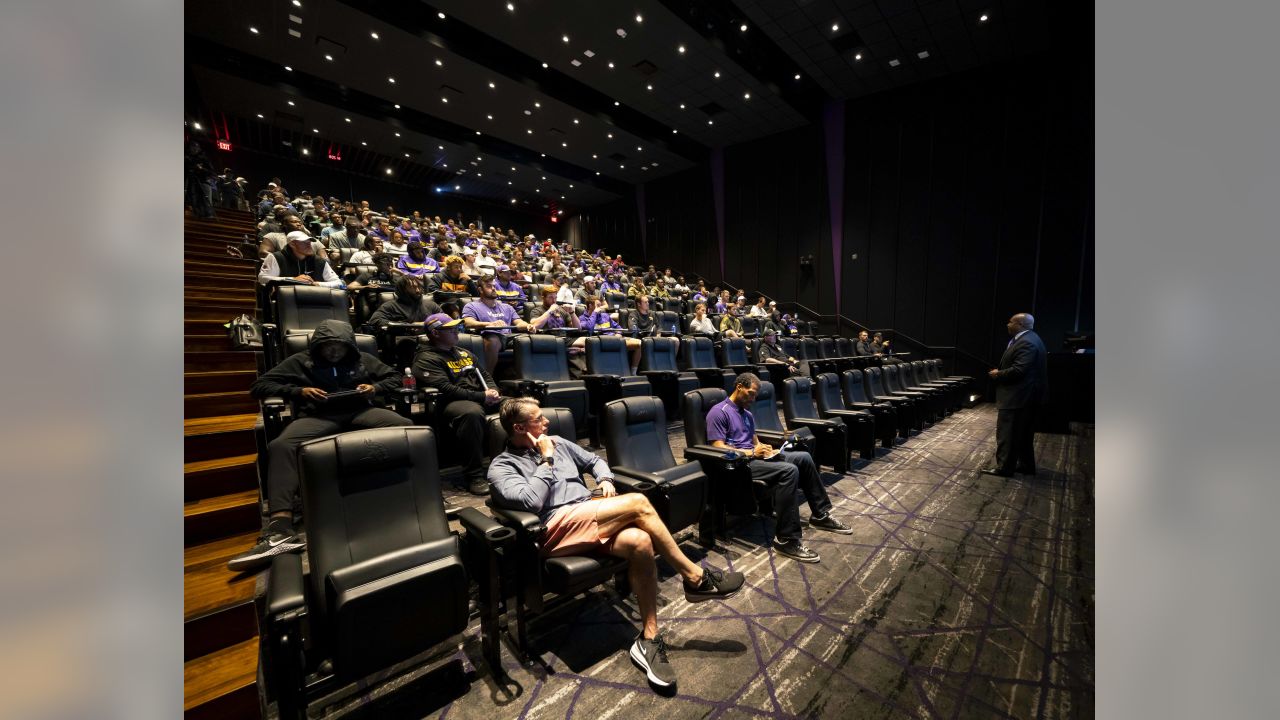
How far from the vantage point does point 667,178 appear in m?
13.5

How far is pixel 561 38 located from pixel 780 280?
6.86m

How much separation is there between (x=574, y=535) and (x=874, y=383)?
4.45m

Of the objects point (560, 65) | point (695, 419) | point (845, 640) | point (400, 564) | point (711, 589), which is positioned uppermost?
point (560, 65)

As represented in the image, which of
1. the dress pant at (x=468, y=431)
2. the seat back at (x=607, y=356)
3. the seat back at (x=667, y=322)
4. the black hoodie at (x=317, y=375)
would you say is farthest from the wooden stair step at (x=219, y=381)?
the seat back at (x=667, y=322)

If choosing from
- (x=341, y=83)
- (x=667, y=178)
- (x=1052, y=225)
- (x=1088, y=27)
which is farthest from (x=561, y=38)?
(x=1052, y=225)

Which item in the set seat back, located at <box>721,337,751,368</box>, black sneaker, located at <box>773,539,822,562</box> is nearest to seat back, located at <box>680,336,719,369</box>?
seat back, located at <box>721,337,751,368</box>

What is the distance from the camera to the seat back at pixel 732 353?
218 inches

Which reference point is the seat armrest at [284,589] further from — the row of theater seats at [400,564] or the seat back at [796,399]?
the seat back at [796,399]

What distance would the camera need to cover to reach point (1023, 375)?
371 cm

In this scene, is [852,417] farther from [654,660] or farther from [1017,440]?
[654,660]

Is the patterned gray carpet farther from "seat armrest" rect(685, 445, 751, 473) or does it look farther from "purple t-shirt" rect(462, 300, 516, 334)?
"purple t-shirt" rect(462, 300, 516, 334)

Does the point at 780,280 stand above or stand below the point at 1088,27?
below
